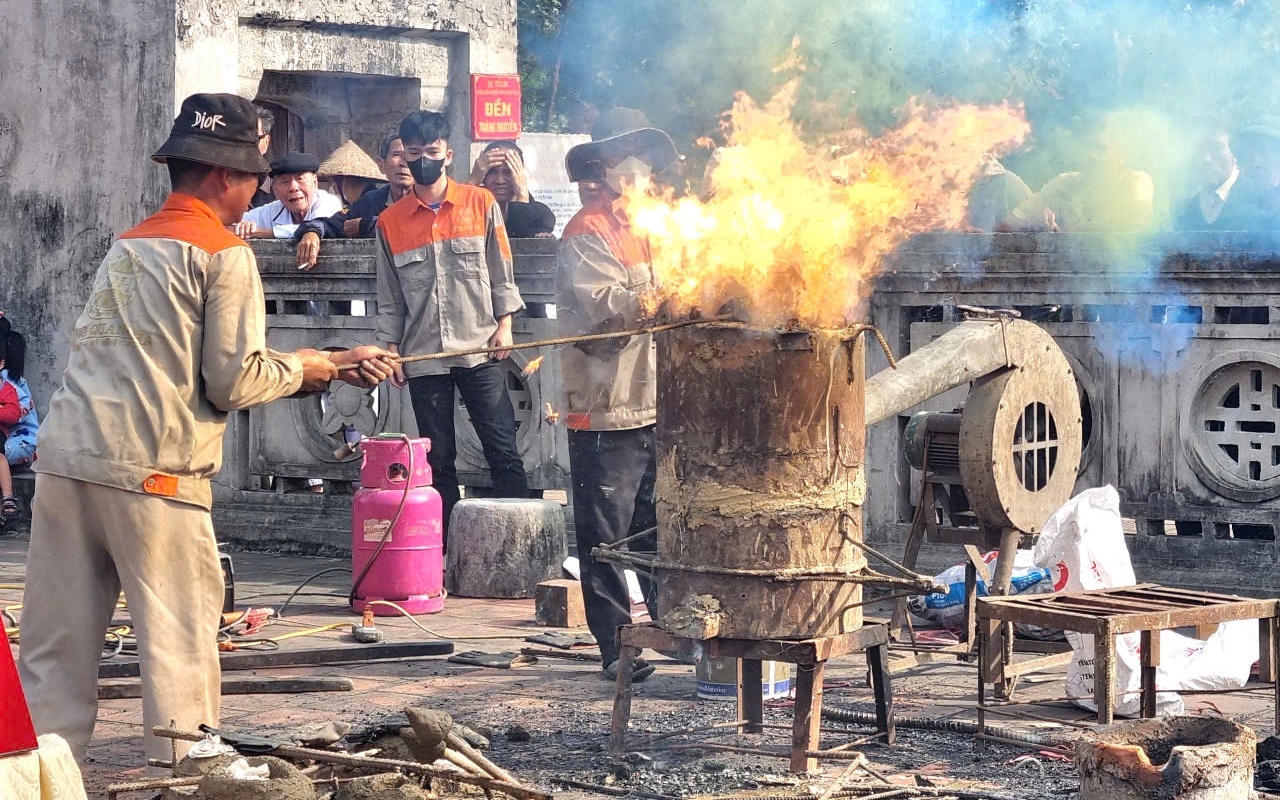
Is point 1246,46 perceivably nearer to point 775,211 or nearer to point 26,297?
point 26,297

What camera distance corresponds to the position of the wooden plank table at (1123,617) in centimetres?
581

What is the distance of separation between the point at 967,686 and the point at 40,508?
3.98 metres

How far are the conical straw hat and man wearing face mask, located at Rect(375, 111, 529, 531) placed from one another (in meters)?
3.35

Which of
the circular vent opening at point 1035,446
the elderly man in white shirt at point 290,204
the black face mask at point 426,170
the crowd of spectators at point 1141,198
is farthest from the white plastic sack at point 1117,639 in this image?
the elderly man in white shirt at point 290,204

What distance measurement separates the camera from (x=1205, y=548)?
853 cm

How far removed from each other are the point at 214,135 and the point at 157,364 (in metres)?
0.81

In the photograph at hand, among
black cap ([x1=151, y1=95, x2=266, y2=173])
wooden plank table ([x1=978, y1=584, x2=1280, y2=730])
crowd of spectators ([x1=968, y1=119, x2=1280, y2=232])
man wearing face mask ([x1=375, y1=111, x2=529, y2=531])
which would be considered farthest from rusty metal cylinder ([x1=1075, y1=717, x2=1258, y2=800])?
man wearing face mask ([x1=375, y1=111, x2=529, y2=531])

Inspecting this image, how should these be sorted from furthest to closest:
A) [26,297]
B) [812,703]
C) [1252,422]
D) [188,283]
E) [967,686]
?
[26,297] → [1252,422] → [967,686] → [812,703] → [188,283]

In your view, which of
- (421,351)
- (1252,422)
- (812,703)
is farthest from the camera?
(421,351)

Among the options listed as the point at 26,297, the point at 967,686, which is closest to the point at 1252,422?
Result: the point at 967,686

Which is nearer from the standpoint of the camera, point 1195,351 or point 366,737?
point 366,737

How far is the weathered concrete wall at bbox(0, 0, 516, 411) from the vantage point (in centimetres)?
1296

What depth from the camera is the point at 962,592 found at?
8.40 metres

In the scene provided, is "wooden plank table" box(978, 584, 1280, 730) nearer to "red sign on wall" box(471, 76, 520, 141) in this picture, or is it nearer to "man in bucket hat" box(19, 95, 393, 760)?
"man in bucket hat" box(19, 95, 393, 760)
